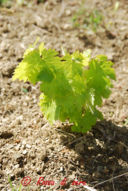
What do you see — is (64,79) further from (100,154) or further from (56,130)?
(100,154)

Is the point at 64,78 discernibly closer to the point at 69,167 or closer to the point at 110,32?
the point at 69,167

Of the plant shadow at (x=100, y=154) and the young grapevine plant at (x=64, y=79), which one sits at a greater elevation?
the young grapevine plant at (x=64, y=79)

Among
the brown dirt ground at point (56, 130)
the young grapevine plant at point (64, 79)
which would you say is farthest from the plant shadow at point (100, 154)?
the young grapevine plant at point (64, 79)

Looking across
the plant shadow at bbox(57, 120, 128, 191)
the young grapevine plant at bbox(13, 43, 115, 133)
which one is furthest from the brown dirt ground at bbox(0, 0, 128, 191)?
the young grapevine plant at bbox(13, 43, 115, 133)

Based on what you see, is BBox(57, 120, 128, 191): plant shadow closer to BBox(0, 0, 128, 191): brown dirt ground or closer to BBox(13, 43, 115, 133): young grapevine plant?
BBox(0, 0, 128, 191): brown dirt ground

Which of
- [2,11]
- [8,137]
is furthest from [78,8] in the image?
[8,137]

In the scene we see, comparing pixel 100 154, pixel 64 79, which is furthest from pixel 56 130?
pixel 64 79

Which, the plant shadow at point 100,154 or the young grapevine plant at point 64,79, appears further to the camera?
the plant shadow at point 100,154

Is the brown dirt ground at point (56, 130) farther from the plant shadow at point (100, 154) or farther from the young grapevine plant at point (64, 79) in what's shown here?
the young grapevine plant at point (64, 79)
